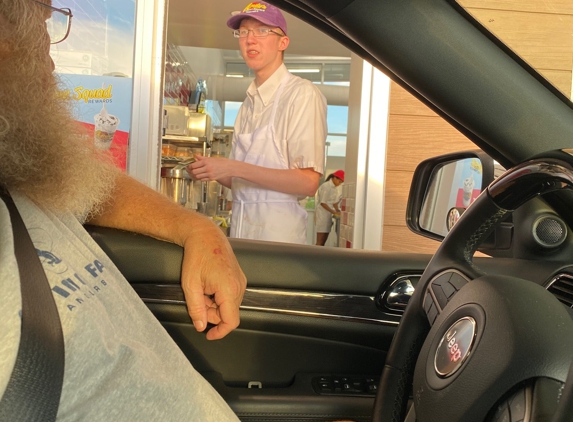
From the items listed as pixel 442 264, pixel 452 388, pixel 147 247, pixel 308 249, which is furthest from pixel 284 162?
pixel 452 388

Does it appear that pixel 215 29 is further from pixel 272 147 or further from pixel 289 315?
pixel 289 315

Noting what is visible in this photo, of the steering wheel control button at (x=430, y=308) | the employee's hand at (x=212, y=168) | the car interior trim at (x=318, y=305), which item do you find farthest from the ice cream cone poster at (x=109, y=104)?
the steering wheel control button at (x=430, y=308)

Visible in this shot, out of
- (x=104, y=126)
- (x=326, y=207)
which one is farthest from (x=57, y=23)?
(x=326, y=207)

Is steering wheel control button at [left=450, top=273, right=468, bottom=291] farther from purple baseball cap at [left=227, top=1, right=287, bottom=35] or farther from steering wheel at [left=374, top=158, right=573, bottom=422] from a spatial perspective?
purple baseball cap at [left=227, top=1, right=287, bottom=35]

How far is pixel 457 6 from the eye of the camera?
66 centimetres

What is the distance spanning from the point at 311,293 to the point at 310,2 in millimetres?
711

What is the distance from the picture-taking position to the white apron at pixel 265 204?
209 centimetres

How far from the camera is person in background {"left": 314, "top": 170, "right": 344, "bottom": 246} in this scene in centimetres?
901

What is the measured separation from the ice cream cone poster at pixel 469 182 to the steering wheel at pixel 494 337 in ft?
0.76

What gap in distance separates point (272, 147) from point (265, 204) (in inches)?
8.4

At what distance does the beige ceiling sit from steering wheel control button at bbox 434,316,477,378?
4.33 m

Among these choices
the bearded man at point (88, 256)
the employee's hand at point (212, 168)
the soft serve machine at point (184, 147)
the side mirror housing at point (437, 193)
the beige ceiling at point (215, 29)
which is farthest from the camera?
the beige ceiling at point (215, 29)

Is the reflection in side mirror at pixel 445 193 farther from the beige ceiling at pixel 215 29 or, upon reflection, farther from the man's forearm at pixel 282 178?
the beige ceiling at pixel 215 29

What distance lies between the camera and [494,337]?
0.56m
